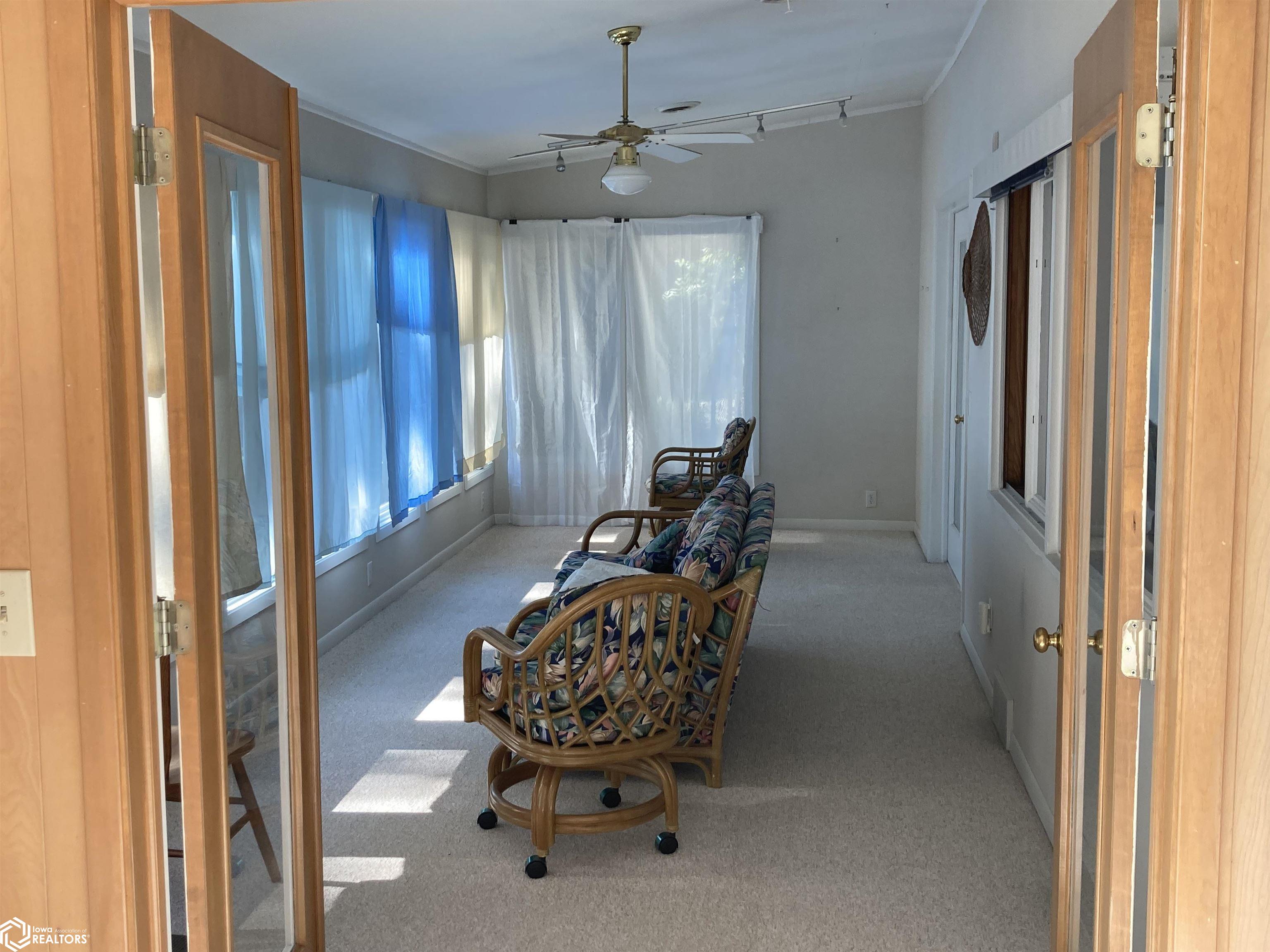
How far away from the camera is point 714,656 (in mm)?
3445

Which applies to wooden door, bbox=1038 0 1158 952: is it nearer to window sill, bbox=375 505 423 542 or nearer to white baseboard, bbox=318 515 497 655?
white baseboard, bbox=318 515 497 655

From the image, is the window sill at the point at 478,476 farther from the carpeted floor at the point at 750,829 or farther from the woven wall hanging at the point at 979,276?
the woven wall hanging at the point at 979,276

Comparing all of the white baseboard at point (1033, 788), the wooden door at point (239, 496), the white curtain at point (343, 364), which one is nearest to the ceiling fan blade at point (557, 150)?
the white curtain at point (343, 364)

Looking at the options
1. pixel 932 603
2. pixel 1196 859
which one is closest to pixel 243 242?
pixel 1196 859

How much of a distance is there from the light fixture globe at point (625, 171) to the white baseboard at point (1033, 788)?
2.59m

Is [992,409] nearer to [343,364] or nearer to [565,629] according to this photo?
[565,629]

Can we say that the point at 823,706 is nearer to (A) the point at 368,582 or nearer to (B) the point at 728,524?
(B) the point at 728,524

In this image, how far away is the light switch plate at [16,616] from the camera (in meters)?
1.70

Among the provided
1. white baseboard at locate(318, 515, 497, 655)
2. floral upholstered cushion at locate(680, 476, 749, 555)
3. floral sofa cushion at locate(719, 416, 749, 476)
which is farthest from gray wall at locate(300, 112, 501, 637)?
floral upholstered cushion at locate(680, 476, 749, 555)

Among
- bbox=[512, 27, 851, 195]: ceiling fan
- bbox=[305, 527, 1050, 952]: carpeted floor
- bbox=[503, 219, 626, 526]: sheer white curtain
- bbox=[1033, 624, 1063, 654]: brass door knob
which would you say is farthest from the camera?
bbox=[503, 219, 626, 526]: sheer white curtain

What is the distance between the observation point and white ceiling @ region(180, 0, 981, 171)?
3.86 m

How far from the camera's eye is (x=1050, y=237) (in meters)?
3.88

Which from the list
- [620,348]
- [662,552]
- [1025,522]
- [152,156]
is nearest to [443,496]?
[620,348]

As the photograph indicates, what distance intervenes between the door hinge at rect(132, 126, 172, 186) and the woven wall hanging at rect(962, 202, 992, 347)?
351 centimetres
